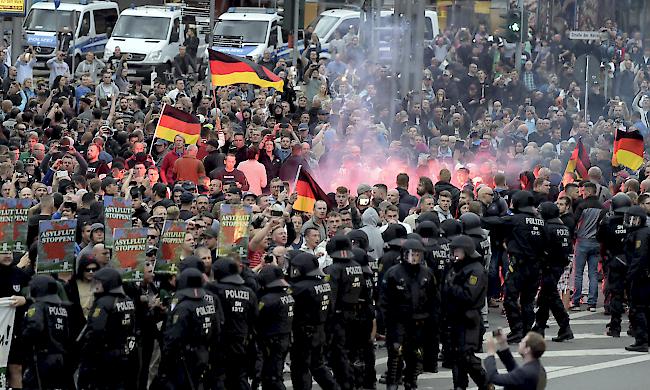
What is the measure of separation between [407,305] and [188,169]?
7285 millimetres

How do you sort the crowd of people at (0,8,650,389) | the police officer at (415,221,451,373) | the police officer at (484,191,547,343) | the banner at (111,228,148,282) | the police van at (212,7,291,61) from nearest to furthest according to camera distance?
the crowd of people at (0,8,650,389), the banner at (111,228,148,282), the police officer at (415,221,451,373), the police officer at (484,191,547,343), the police van at (212,7,291,61)

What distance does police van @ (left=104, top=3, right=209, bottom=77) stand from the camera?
40625 mm

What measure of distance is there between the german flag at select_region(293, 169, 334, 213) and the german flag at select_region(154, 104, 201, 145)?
4.40m

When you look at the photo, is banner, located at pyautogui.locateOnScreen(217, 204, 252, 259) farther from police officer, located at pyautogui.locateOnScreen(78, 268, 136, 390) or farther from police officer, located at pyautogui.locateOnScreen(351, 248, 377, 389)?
police officer, located at pyautogui.locateOnScreen(78, 268, 136, 390)

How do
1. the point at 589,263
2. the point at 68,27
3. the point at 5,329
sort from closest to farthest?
1. the point at 5,329
2. the point at 589,263
3. the point at 68,27

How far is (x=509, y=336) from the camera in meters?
21.5

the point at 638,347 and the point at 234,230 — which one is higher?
the point at 234,230

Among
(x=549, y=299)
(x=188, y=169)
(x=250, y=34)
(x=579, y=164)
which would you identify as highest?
(x=250, y=34)

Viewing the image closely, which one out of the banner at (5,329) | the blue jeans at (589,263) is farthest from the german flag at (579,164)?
the banner at (5,329)

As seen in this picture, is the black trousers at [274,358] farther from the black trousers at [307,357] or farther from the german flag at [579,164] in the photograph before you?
the german flag at [579,164]

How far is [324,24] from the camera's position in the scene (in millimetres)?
42406

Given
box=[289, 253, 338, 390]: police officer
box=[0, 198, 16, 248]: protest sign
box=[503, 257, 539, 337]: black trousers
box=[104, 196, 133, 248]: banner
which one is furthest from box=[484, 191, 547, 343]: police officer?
box=[0, 198, 16, 248]: protest sign

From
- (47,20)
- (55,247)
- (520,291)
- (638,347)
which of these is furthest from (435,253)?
(47,20)

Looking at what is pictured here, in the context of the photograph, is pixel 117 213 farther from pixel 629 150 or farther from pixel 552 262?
pixel 629 150
